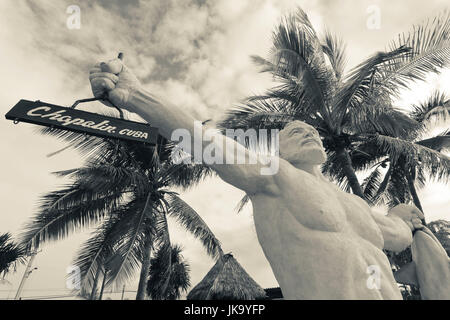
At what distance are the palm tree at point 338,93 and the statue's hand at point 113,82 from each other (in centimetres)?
576

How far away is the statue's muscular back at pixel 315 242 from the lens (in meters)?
1.49

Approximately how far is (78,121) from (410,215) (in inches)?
96.2

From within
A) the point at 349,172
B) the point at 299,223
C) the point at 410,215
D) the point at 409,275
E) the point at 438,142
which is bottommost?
the point at 409,275

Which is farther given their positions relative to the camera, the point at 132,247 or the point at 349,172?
the point at 132,247

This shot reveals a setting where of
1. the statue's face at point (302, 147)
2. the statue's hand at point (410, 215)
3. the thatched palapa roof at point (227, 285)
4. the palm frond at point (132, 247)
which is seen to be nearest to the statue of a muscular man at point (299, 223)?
the statue's face at point (302, 147)

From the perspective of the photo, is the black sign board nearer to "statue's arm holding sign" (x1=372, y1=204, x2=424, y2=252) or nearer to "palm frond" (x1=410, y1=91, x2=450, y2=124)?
Result: "statue's arm holding sign" (x1=372, y1=204, x2=424, y2=252)

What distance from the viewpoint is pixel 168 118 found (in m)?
1.64

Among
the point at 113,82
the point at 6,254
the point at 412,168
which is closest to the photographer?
the point at 113,82

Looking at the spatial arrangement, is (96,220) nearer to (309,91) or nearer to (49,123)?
(309,91)

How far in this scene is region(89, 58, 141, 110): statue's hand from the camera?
1.66 m

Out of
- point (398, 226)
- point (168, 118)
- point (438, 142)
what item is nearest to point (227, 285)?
point (398, 226)

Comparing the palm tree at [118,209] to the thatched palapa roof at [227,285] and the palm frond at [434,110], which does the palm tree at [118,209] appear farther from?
the palm frond at [434,110]

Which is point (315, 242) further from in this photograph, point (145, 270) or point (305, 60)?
point (145, 270)
